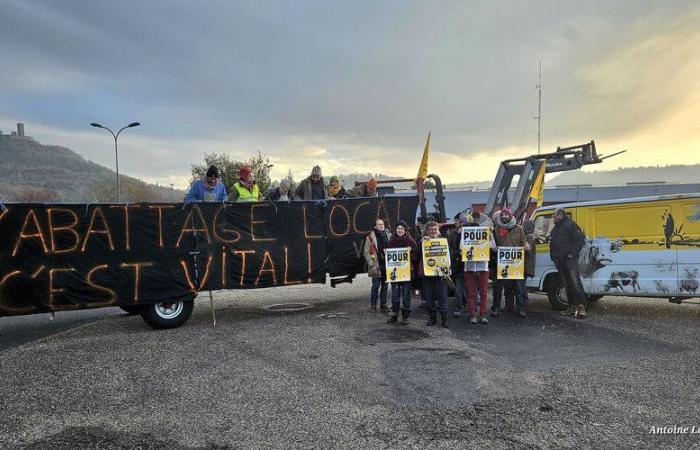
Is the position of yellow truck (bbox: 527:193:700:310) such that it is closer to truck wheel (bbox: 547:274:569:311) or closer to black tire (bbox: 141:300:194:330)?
truck wheel (bbox: 547:274:569:311)

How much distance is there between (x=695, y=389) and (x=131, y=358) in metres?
6.65

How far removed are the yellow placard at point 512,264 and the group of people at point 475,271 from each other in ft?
0.58

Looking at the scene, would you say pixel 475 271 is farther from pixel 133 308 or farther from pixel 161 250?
pixel 133 308

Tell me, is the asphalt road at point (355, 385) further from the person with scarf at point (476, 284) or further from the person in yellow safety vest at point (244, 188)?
the person in yellow safety vest at point (244, 188)

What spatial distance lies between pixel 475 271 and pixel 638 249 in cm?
307

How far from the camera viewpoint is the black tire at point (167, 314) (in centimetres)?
727

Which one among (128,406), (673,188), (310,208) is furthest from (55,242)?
(673,188)

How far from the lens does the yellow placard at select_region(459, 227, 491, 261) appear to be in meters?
7.74

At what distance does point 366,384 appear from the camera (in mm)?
4820

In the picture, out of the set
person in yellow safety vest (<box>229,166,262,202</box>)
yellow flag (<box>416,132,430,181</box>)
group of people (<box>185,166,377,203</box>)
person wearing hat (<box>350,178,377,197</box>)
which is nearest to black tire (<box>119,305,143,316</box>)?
group of people (<box>185,166,377,203</box>)

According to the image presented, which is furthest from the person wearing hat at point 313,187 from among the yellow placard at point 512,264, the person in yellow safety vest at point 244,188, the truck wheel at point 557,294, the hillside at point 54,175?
the hillside at point 54,175

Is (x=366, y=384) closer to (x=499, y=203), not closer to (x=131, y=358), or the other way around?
(x=131, y=358)

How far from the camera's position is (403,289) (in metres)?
7.68

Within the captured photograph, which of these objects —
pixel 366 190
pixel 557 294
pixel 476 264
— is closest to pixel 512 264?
pixel 476 264
